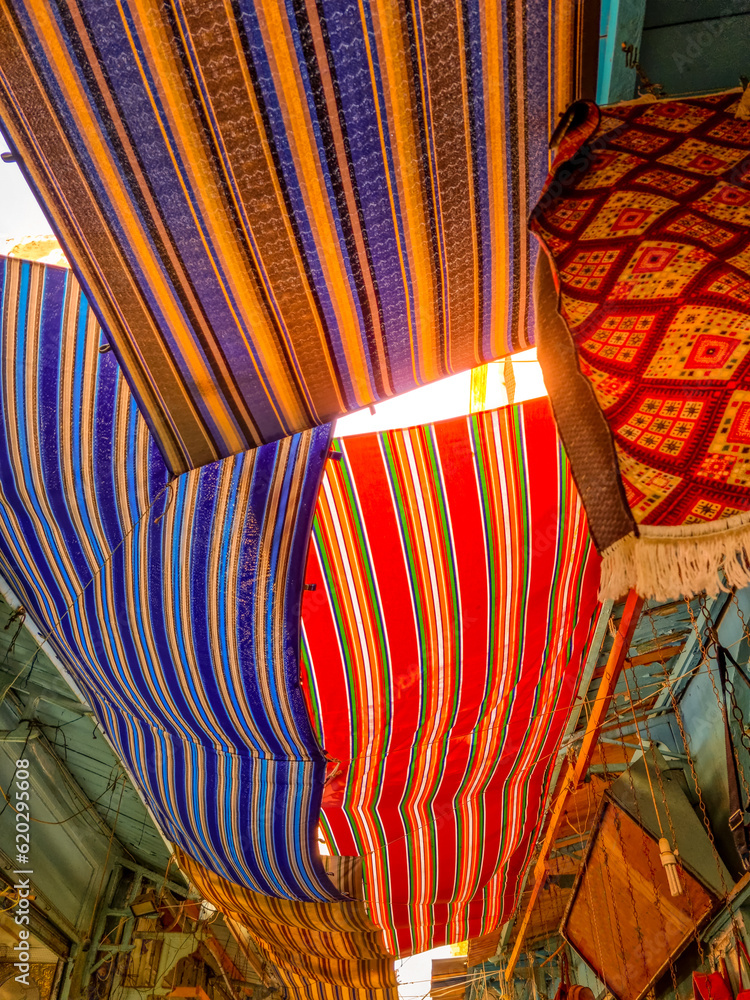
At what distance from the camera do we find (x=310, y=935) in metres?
5.77

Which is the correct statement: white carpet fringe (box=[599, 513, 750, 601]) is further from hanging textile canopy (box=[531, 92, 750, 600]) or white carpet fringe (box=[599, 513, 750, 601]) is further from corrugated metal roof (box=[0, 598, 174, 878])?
corrugated metal roof (box=[0, 598, 174, 878])

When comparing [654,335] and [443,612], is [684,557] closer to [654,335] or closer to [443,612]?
[654,335]

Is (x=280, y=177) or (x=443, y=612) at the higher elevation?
(x=280, y=177)

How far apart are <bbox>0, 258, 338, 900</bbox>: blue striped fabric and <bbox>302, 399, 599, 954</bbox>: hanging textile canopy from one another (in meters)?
0.20

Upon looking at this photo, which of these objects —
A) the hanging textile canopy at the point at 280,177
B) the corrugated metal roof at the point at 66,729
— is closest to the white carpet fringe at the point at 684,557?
the hanging textile canopy at the point at 280,177

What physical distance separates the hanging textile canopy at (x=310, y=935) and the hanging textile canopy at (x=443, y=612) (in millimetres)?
1395

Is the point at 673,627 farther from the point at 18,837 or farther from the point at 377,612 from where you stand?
the point at 18,837

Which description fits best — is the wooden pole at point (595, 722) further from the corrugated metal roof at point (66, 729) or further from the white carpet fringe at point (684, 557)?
the corrugated metal roof at point (66, 729)

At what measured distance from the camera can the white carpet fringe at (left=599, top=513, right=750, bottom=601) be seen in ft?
5.11

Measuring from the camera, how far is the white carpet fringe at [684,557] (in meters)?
1.56

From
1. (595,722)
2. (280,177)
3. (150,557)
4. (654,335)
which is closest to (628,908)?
(595,722)

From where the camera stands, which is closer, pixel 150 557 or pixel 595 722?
pixel 150 557

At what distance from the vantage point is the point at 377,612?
3.03m

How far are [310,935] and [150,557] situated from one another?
436 cm
